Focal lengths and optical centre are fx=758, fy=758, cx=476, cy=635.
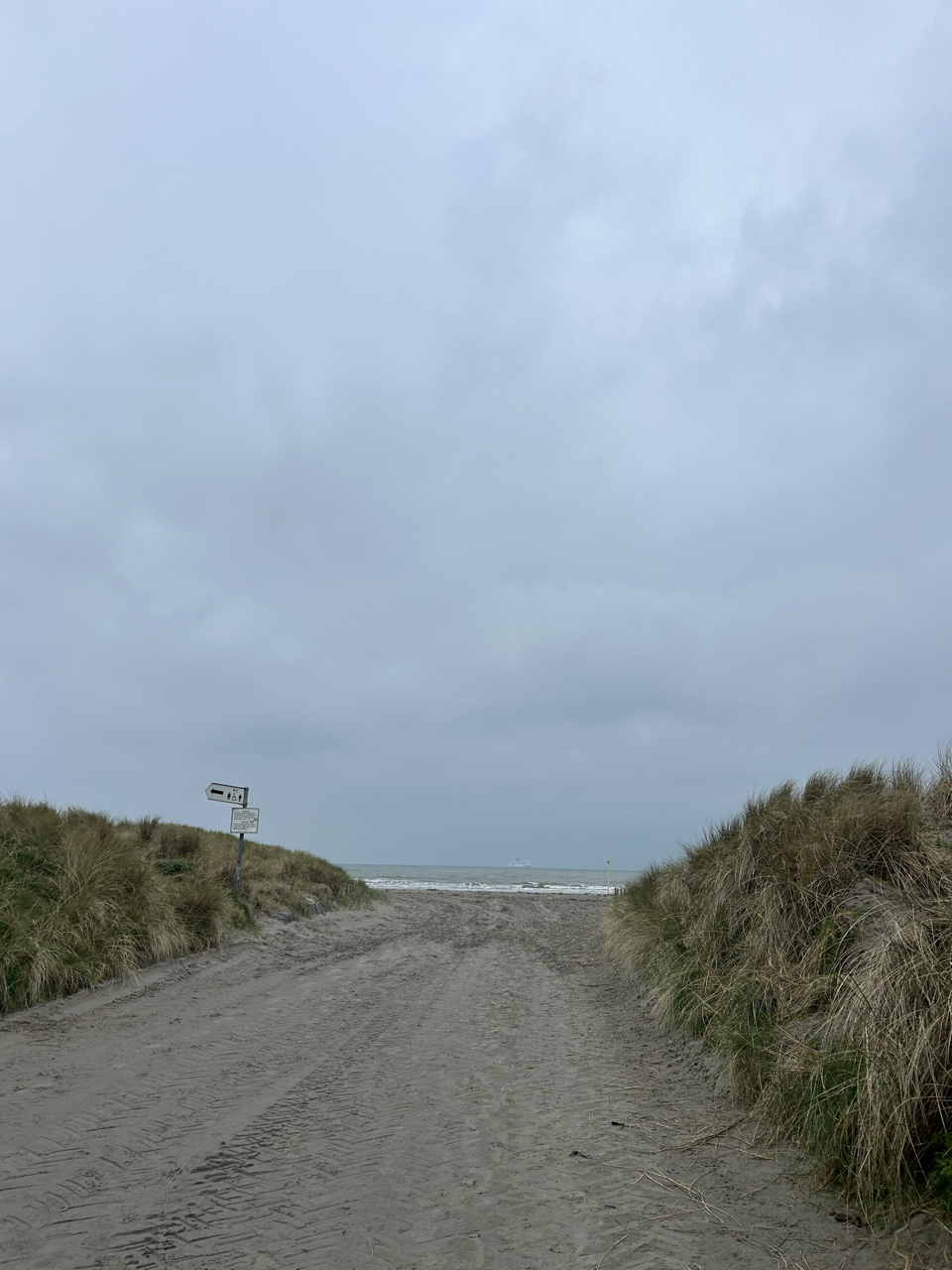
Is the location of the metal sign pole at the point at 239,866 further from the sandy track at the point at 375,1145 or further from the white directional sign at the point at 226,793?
the sandy track at the point at 375,1145

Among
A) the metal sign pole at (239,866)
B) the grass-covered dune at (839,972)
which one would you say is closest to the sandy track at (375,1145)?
the grass-covered dune at (839,972)

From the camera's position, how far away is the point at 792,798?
9289mm

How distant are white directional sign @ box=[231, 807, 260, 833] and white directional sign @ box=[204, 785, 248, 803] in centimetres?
20

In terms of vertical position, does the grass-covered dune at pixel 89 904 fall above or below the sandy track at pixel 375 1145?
above

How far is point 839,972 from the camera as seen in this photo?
5.38m

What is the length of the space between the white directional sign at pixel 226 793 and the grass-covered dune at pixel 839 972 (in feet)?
28.3

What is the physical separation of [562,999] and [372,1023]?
2941 mm

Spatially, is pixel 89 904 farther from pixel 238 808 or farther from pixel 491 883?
pixel 491 883

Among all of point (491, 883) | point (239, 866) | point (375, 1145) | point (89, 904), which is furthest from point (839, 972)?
point (491, 883)

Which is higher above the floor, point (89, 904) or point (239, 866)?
point (239, 866)

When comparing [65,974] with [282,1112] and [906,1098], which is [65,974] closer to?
[282,1112]

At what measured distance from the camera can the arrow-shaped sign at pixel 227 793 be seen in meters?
14.9

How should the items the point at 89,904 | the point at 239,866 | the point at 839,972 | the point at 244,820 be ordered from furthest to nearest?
1. the point at 244,820
2. the point at 239,866
3. the point at 89,904
4. the point at 839,972

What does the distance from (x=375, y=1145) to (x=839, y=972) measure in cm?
337
